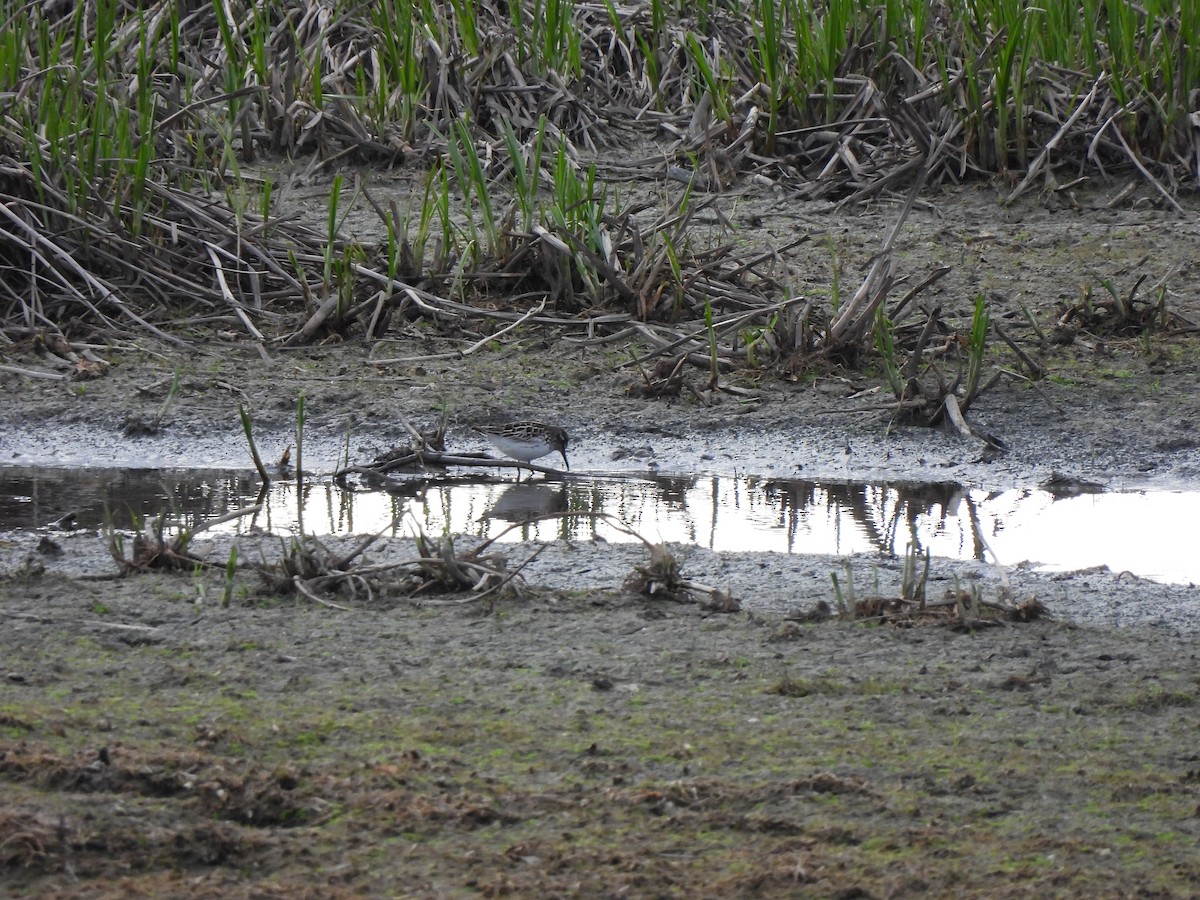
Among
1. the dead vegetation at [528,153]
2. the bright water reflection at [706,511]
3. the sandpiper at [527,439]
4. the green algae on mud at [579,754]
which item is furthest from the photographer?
the dead vegetation at [528,153]

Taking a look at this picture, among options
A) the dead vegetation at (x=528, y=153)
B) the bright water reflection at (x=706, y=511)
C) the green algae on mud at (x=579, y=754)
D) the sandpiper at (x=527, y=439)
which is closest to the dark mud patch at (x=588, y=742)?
the green algae on mud at (x=579, y=754)

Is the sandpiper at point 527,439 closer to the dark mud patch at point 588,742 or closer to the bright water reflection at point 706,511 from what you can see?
the bright water reflection at point 706,511

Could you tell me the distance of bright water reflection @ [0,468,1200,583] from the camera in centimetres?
453

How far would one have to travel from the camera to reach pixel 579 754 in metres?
2.60

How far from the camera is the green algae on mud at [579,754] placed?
2.20m

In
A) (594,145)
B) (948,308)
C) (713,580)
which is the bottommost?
(713,580)

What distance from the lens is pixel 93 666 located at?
3033 millimetres

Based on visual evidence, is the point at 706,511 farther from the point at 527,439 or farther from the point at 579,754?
the point at 579,754

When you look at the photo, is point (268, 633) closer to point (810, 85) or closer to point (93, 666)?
point (93, 666)

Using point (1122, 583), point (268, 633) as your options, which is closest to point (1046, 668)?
point (1122, 583)

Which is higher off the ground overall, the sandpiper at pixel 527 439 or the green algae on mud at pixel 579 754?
the sandpiper at pixel 527 439

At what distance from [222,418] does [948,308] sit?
130 inches

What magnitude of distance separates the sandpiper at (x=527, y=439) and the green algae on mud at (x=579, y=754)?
6.29ft

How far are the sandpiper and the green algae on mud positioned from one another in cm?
192
